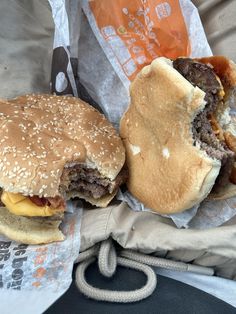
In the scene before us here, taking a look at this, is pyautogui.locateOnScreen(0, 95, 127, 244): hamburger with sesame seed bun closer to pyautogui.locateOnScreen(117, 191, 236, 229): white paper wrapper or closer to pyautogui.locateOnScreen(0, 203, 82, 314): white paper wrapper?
pyautogui.locateOnScreen(0, 203, 82, 314): white paper wrapper

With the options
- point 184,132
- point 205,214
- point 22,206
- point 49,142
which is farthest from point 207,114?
point 22,206

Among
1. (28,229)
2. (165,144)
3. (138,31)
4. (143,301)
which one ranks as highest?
(138,31)

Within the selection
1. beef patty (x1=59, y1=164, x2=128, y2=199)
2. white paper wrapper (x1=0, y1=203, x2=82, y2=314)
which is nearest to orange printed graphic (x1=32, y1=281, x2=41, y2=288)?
white paper wrapper (x1=0, y1=203, x2=82, y2=314)

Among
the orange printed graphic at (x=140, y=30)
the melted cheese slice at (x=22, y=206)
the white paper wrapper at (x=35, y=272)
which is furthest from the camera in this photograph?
the orange printed graphic at (x=140, y=30)

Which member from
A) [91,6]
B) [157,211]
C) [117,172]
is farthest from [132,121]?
[91,6]

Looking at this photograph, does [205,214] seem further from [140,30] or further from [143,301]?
[140,30]

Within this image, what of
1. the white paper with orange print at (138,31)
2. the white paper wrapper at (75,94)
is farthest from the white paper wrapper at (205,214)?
the white paper with orange print at (138,31)

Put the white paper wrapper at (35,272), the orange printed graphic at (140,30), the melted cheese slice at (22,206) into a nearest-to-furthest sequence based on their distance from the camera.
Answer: the white paper wrapper at (35,272), the melted cheese slice at (22,206), the orange printed graphic at (140,30)

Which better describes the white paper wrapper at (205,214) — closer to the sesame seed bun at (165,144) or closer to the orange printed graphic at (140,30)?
the sesame seed bun at (165,144)
